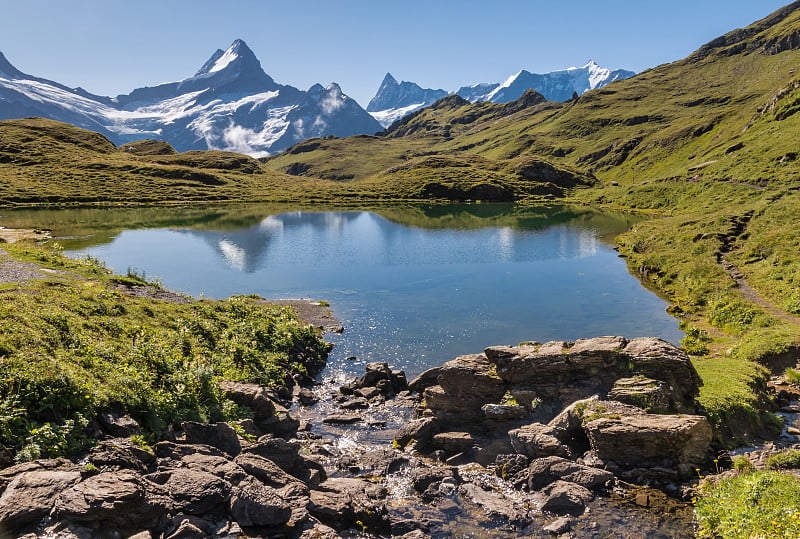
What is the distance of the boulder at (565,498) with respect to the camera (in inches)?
728

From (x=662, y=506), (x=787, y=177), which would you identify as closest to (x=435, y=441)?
(x=662, y=506)

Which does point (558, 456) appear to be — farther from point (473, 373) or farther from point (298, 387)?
point (298, 387)

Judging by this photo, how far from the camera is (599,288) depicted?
5888 centimetres

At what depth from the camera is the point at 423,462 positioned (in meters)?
23.3

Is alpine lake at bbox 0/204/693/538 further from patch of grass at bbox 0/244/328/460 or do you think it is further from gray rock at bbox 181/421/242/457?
gray rock at bbox 181/421/242/457

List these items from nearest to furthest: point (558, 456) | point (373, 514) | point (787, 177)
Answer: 1. point (373, 514)
2. point (558, 456)
3. point (787, 177)

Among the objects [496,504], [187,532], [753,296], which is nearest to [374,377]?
[496,504]

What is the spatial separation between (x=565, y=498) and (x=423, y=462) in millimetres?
7392

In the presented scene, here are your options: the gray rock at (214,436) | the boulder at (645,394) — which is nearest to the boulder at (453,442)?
the boulder at (645,394)

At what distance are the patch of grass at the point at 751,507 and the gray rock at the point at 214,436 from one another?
19125mm

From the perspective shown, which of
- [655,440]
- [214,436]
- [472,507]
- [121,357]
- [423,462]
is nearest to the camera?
[472,507]

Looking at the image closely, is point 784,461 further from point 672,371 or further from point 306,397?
point 306,397

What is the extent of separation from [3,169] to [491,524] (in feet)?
857

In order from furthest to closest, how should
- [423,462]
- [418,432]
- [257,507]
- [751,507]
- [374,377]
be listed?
[374,377], [418,432], [423,462], [751,507], [257,507]
